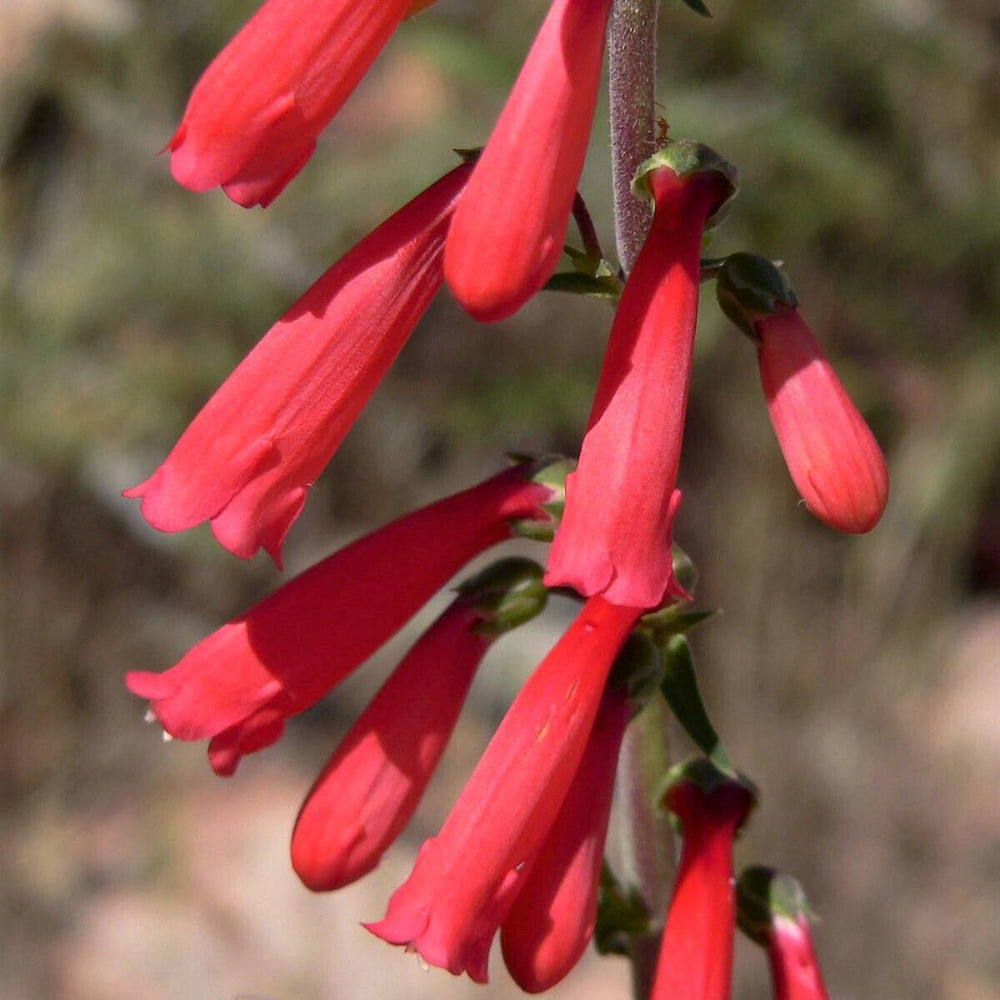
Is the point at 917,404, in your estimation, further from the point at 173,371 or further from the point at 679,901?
the point at 679,901

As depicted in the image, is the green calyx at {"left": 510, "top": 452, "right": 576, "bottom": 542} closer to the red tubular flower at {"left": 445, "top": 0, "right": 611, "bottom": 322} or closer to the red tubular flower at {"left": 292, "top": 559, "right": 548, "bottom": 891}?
the red tubular flower at {"left": 292, "top": 559, "right": 548, "bottom": 891}

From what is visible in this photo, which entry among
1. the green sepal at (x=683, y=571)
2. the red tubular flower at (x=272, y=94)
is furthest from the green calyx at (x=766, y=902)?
the red tubular flower at (x=272, y=94)

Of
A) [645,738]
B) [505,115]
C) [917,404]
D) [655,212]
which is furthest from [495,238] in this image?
[917,404]

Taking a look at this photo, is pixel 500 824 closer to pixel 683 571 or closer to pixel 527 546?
pixel 683 571

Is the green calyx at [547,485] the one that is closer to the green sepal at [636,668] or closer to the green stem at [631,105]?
the green sepal at [636,668]

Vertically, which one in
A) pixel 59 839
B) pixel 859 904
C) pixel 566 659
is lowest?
pixel 859 904

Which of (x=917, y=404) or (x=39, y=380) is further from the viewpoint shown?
(x=917, y=404)

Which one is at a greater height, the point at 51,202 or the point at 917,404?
the point at 51,202

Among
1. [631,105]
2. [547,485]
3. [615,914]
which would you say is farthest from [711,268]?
[615,914]
